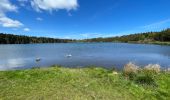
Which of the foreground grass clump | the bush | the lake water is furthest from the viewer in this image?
the lake water

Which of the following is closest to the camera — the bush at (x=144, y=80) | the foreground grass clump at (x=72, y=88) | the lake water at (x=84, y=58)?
the foreground grass clump at (x=72, y=88)

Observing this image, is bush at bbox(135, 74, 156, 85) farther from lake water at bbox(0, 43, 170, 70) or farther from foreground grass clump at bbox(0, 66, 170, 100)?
lake water at bbox(0, 43, 170, 70)

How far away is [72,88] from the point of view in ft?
35.2

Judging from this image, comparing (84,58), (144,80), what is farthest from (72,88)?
(84,58)

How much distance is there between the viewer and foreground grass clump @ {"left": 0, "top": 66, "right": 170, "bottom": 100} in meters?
9.52

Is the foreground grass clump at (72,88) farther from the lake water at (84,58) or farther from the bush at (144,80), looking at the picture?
the lake water at (84,58)

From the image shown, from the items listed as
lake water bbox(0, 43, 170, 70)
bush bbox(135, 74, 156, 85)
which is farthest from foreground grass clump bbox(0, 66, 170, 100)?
lake water bbox(0, 43, 170, 70)

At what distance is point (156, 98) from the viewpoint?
34.5 feet

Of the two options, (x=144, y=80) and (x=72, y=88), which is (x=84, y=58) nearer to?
(x=144, y=80)

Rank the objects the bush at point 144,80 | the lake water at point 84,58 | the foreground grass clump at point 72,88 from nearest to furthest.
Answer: the foreground grass clump at point 72,88, the bush at point 144,80, the lake water at point 84,58

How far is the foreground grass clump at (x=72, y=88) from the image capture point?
375 inches

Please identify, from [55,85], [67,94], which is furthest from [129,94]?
[55,85]

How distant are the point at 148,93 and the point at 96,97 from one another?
10.8 feet

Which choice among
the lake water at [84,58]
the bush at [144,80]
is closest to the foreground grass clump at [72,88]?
the bush at [144,80]
